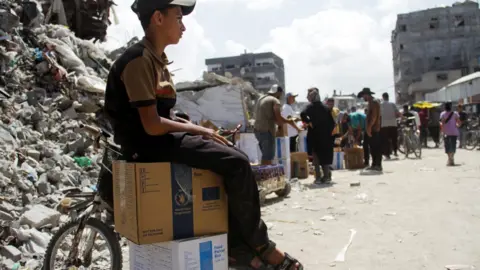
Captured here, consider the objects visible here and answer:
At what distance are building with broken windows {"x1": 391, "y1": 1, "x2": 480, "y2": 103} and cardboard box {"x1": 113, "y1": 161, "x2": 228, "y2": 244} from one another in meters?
61.6

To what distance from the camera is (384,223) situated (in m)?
5.21

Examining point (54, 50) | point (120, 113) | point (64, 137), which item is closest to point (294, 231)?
point (120, 113)

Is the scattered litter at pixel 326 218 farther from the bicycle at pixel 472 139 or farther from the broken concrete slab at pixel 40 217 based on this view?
the bicycle at pixel 472 139

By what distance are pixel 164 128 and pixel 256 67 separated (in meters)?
89.2

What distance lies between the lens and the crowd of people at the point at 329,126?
8.28 metres

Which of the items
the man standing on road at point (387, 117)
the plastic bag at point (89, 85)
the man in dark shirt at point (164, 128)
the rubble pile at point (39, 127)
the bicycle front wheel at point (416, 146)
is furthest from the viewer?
the bicycle front wheel at point (416, 146)

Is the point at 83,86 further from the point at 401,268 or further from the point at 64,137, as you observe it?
the point at 401,268

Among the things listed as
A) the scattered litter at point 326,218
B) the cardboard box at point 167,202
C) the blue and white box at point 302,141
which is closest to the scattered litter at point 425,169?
the blue and white box at point 302,141

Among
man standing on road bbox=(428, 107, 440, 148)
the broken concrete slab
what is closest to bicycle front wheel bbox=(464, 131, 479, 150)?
man standing on road bbox=(428, 107, 440, 148)

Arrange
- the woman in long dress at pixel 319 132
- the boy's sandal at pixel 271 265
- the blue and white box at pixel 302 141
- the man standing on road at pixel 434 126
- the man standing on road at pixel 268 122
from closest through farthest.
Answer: the boy's sandal at pixel 271 265 → the man standing on road at pixel 268 122 → the woman in long dress at pixel 319 132 → the blue and white box at pixel 302 141 → the man standing on road at pixel 434 126

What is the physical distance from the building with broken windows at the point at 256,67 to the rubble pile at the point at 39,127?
2940 inches

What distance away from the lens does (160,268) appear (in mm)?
2426

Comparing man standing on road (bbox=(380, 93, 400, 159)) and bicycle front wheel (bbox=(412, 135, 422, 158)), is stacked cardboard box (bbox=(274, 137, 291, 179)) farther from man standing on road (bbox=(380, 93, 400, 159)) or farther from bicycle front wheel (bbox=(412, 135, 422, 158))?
bicycle front wheel (bbox=(412, 135, 422, 158))

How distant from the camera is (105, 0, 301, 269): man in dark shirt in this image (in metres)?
2.39
